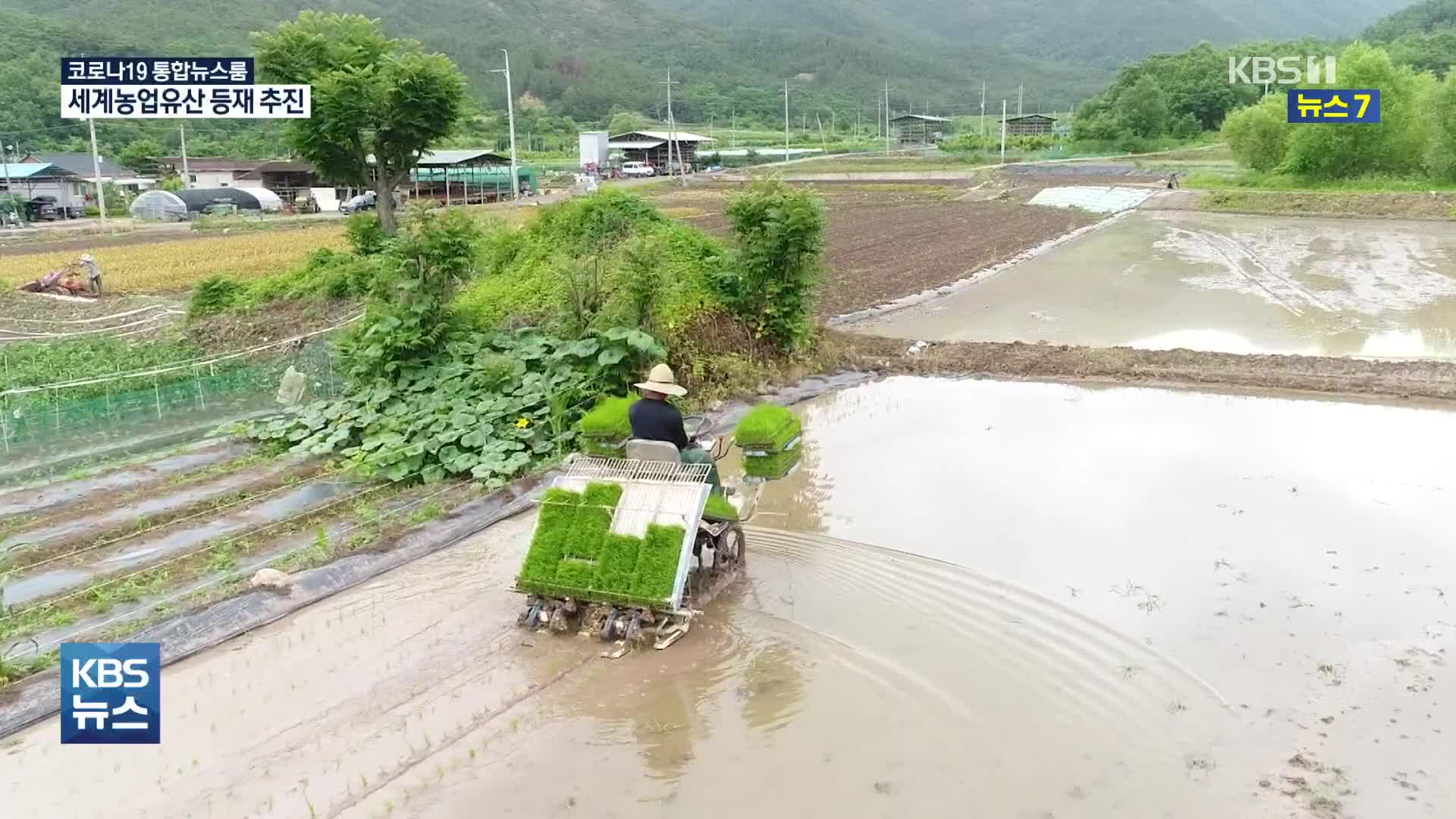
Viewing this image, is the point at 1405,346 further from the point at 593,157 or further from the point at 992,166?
the point at 593,157

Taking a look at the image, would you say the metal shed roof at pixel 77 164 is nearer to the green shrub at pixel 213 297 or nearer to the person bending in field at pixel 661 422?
the green shrub at pixel 213 297

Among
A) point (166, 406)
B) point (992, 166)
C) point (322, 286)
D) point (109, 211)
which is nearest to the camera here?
point (166, 406)

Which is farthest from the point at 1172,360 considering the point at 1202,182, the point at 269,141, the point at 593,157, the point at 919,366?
the point at 269,141

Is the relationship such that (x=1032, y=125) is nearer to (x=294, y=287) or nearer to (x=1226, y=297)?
(x=1226, y=297)

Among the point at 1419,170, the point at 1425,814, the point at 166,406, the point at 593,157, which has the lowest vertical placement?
the point at 1425,814

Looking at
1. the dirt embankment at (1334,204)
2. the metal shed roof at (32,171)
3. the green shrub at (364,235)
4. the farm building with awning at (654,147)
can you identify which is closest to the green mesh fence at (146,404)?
the green shrub at (364,235)

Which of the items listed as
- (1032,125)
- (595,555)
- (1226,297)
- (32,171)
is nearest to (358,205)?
(32,171)
